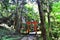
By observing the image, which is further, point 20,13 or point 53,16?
point 20,13

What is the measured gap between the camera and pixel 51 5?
1373 centimetres

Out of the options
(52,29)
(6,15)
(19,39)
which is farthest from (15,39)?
(6,15)

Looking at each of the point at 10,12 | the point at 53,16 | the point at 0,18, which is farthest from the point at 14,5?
the point at 53,16

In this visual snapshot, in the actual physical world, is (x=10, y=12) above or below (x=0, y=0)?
below

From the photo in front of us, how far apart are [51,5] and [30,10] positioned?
6.79 meters

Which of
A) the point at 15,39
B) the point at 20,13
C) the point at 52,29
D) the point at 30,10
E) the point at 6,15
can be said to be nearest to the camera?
the point at 15,39

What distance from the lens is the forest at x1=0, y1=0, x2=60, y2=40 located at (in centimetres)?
1373

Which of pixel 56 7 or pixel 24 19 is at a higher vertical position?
pixel 56 7

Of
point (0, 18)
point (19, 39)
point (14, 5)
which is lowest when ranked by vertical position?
point (19, 39)

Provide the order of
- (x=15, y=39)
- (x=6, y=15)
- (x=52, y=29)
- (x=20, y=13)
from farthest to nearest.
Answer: (x=6, y=15) < (x=20, y=13) < (x=52, y=29) < (x=15, y=39)

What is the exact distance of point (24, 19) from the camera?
63.2ft

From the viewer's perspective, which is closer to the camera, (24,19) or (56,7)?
(56,7)

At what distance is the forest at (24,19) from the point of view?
1373 cm

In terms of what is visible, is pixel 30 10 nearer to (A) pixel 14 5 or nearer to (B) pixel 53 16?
(A) pixel 14 5
